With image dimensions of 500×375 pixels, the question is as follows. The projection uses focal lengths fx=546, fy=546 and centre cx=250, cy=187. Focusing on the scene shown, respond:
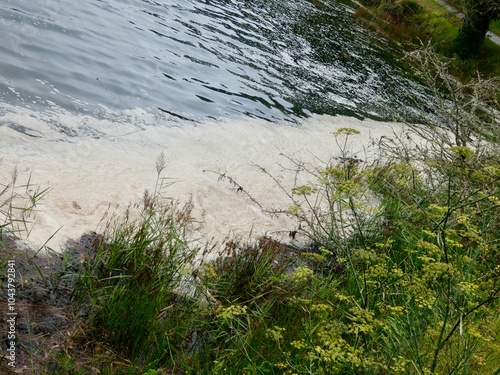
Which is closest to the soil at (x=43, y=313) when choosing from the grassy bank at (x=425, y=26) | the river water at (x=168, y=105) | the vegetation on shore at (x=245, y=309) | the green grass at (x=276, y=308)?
the vegetation on shore at (x=245, y=309)

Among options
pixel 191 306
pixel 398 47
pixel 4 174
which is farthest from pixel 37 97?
pixel 398 47

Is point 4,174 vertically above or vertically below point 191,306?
below

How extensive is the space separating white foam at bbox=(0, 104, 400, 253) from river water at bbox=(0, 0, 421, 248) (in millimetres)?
20

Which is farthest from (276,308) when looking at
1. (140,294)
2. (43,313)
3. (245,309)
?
(43,313)

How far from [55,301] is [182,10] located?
1193cm

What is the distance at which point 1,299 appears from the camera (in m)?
3.37

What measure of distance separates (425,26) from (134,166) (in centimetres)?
2239

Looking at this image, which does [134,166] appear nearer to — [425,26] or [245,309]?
[245,309]

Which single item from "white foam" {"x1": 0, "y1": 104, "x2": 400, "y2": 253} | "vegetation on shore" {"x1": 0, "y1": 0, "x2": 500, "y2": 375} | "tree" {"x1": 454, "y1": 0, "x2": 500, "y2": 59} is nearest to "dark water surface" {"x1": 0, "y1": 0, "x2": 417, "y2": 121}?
"white foam" {"x1": 0, "y1": 104, "x2": 400, "y2": 253}

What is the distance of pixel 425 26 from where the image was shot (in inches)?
991

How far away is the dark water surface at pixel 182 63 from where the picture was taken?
26.0 feet

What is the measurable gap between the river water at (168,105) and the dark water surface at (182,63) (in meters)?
0.04

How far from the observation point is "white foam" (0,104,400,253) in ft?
16.5

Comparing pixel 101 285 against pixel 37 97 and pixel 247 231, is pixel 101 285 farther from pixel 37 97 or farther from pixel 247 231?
pixel 37 97
